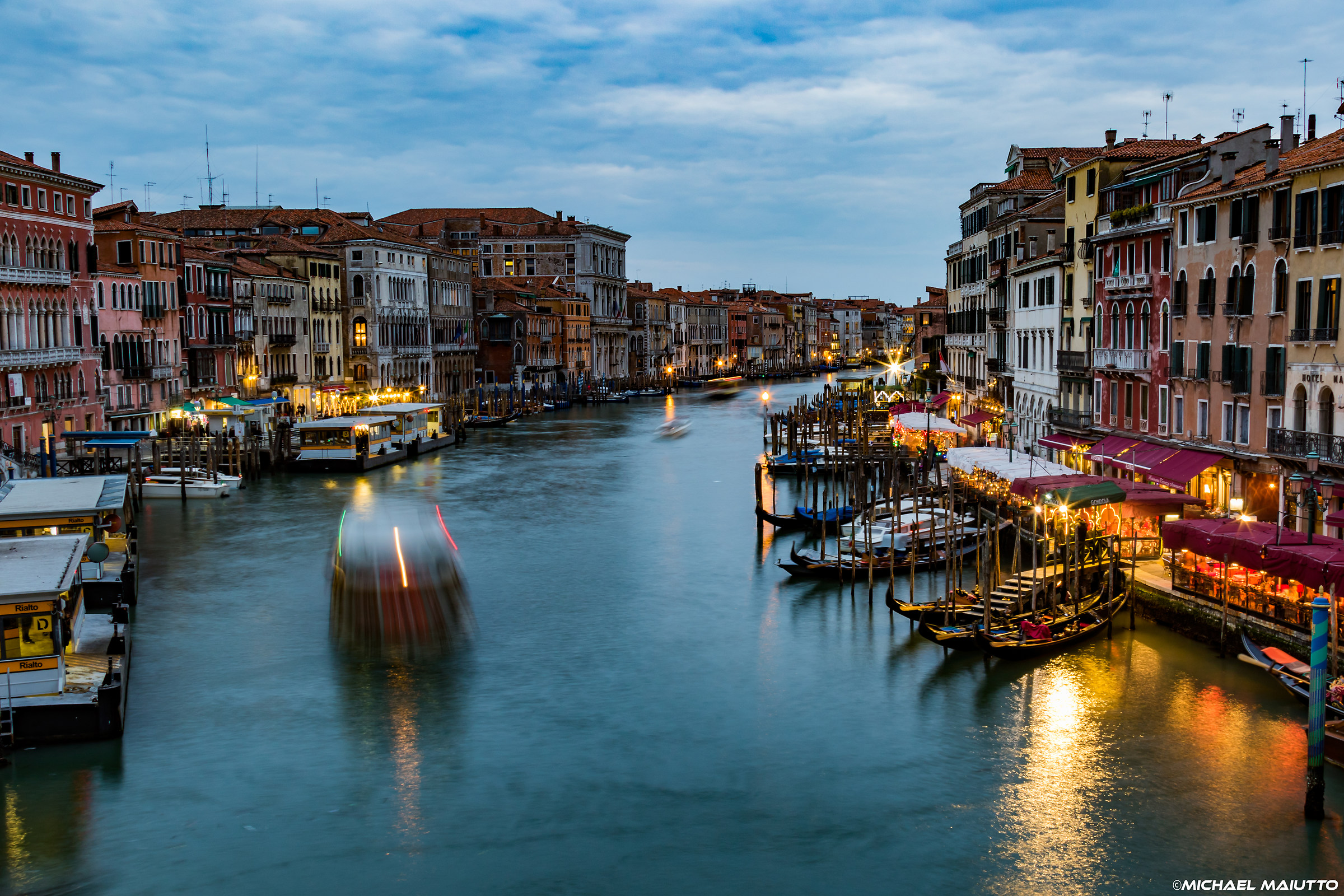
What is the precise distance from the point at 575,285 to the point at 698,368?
1454 inches

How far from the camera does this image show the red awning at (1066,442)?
2926 centimetres

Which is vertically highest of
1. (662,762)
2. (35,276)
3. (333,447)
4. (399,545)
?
(35,276)

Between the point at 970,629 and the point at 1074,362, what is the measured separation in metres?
14.2

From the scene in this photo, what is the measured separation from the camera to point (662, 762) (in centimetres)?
1488

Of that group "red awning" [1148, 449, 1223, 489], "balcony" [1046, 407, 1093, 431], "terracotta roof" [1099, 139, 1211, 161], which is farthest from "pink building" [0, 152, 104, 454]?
"terracotta roof" [1099, 139, 1211, 161]

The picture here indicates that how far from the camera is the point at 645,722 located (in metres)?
16.3

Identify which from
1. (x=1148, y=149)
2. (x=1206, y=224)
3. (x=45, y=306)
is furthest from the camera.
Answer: (x=45, y=306)

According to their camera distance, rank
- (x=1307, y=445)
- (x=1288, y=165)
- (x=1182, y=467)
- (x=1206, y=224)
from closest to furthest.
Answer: (x=1307, y=445), (x=1288, y=165), (x=1182, y=467), (x=1206, y=224)

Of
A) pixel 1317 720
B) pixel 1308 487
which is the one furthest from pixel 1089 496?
pixel 1317 720

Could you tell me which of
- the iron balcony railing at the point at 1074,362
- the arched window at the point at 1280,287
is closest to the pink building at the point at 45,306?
the iron balcony railing at the point at 1074,362

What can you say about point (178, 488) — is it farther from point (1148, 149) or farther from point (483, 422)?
point (483, 422)

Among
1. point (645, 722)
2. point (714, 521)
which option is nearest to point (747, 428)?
point (714, 521)

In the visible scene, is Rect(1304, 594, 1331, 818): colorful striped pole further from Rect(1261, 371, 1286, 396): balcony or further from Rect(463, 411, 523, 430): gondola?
Rect(463, 411, 523, 430): gondola

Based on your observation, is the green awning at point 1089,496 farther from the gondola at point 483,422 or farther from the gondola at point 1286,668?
the gondola at point 483,422
